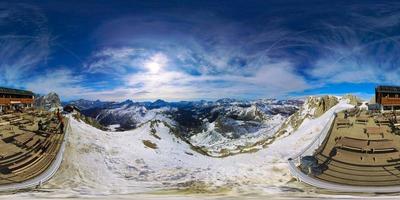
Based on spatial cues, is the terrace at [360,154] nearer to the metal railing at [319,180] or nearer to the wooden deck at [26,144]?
the metal railing at [319,180]

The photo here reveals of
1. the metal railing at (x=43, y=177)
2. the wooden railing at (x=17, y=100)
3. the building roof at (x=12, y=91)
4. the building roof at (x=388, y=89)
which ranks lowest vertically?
the metal railing at (x=43, y=177)

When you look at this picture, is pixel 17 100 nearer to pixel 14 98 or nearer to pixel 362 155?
pixel 14 98

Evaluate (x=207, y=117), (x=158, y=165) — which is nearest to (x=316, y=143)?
(x=207, y=117)

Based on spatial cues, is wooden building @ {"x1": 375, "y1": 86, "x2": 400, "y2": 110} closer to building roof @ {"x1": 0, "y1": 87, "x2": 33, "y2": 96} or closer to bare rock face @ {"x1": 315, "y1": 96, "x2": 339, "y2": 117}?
bare rock face @ {"x1": 315, "y1": 96, "x2": 339, "y2": 117}

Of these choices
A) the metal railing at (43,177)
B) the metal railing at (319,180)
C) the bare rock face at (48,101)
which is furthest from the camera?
the bare rock face at (48,101)

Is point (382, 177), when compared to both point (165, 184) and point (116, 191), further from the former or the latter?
point (116, 191)

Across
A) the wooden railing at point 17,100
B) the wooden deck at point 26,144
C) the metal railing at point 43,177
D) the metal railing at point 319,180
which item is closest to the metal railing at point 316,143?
the metal railing at point 319,180

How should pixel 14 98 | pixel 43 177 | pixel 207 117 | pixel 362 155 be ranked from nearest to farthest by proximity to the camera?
pixel 362 155
pixel 43 177
pixel 14 98
pixel 207 117
